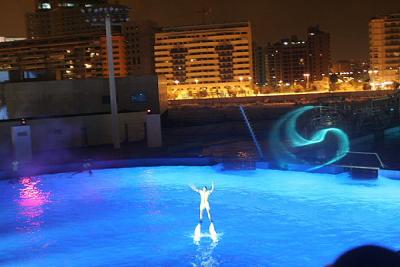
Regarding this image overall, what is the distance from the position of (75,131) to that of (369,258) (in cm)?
2049

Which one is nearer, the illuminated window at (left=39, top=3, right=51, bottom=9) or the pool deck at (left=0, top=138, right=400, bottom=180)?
the pool deck at (left=0, top=138, right=400, bottom=180)

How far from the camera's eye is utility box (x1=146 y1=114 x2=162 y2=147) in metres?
20.0

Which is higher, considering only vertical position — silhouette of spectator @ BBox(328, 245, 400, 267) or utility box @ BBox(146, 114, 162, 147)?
silhouette of spectator @ BBox(328, 245, 400, 267)

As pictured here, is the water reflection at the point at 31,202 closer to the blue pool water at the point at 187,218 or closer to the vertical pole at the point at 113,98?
the blue pool water at the point at 187,218

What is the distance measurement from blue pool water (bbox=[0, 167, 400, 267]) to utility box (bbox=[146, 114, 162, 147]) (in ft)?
14.1

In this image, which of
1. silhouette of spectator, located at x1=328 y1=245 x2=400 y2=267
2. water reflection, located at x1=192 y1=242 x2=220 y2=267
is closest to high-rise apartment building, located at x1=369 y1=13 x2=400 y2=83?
water reflection, located at x1=192 y1=242 x2=220 y2=267

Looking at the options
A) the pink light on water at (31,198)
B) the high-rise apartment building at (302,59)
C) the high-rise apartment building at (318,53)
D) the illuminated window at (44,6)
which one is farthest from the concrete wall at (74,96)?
the illuminated window at (44,6)

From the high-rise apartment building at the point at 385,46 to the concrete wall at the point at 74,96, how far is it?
88970 millimetres

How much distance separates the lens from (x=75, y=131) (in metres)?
21.2

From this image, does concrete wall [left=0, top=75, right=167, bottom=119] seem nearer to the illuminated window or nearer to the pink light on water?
the pink light on water

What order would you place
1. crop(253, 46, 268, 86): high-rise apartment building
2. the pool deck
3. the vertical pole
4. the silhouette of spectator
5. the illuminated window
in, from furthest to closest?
1. the illuminated window
2. crop(253, 46, 268, 86): high-rise apartment building
3. the vertical pole
4. the pool deck
5. the silhouette of spectator

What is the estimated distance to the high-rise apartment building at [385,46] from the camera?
351ft

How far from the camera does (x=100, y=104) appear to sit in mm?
24281

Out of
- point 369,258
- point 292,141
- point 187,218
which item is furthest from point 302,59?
point 369,258
